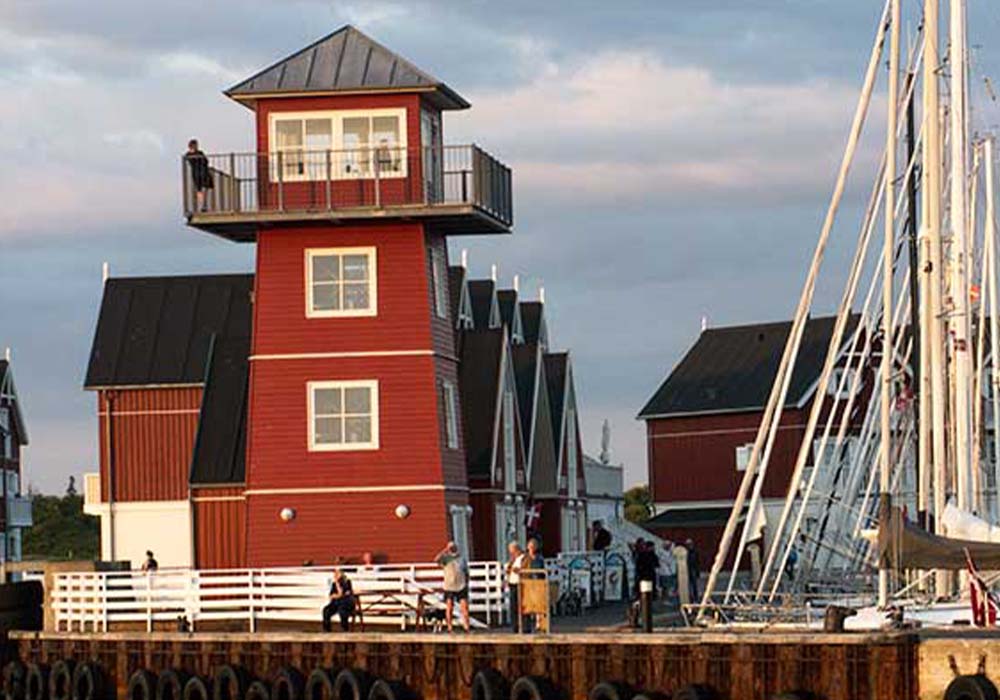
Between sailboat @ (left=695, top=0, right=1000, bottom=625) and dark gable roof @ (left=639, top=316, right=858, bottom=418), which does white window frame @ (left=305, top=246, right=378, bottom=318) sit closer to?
sailboat @ (left=695, top=0, right=1000, bottom=625)

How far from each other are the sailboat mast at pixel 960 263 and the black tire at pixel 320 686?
395 inches

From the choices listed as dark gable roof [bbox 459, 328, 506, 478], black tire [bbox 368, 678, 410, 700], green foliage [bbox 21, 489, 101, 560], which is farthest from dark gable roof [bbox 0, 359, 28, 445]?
black tire [bbox 368, 678, 410, 700]

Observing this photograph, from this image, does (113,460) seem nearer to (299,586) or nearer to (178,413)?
(178,413)

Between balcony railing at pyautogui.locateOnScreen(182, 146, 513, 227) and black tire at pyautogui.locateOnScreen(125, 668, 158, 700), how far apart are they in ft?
48.5

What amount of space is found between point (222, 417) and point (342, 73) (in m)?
16.0

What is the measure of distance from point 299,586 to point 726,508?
1999 inches

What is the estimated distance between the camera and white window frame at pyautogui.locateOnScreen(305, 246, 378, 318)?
178 feet

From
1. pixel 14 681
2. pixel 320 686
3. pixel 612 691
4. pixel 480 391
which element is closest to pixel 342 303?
pixel 480 391

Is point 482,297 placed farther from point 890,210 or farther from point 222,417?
point 890,210

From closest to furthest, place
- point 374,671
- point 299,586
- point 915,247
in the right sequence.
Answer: point 374,671
point 915,247
point 299,586

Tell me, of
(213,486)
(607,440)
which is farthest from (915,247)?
(607,440)

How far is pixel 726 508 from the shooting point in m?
96.2

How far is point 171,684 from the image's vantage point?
40125 mm

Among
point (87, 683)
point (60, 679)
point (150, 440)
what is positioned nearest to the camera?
point (87, 683)
